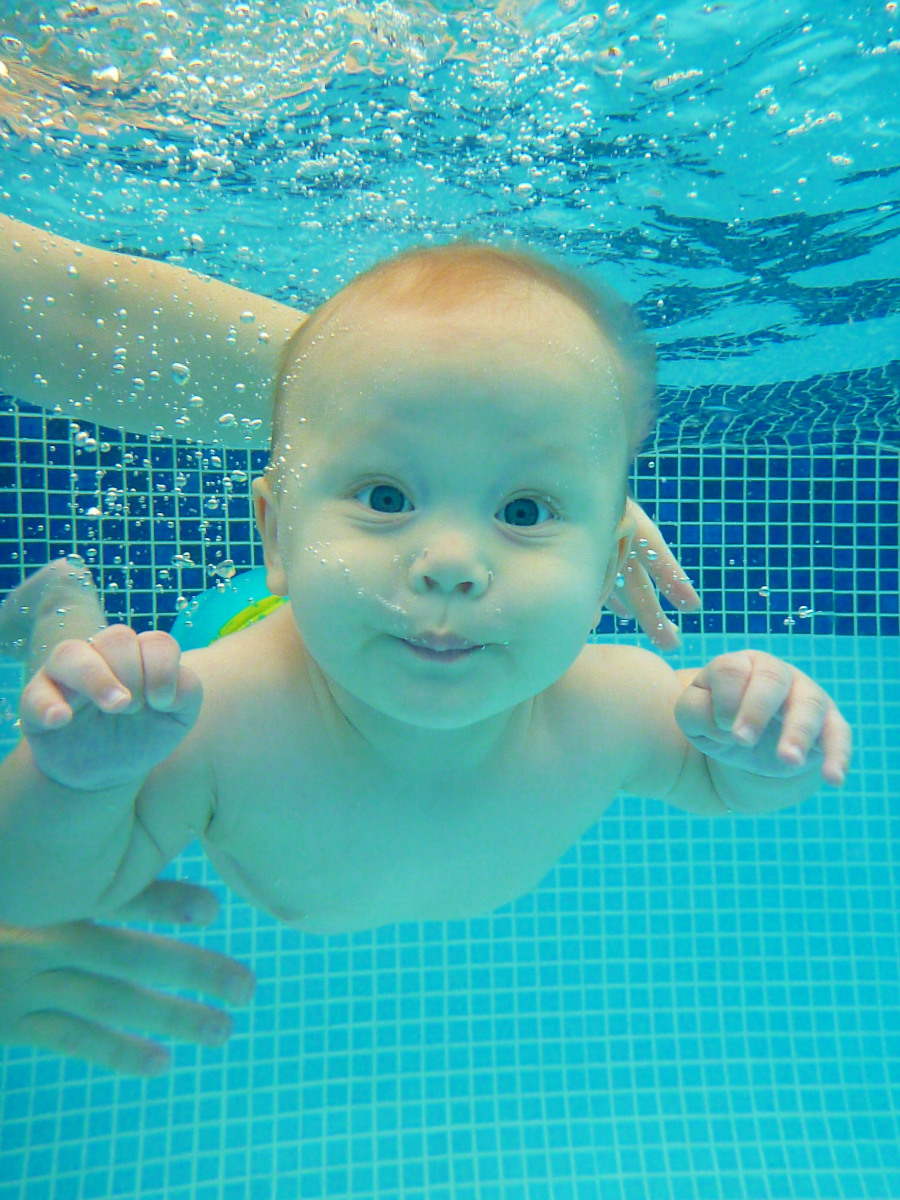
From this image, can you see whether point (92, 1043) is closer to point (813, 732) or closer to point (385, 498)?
point (385, 498)

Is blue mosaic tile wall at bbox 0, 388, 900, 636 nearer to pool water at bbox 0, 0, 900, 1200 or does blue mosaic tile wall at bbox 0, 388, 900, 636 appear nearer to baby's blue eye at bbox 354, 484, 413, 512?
pool water at bbox 0, 0, 900, 1200

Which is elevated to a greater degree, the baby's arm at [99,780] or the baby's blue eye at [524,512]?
the baby's blue eye at [524,512]

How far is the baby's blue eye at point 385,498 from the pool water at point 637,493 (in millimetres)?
1545

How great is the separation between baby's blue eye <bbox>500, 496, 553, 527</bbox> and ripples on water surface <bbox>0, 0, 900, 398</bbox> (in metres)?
1.57

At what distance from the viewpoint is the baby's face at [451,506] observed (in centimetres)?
154

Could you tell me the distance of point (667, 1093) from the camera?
16.4 feet

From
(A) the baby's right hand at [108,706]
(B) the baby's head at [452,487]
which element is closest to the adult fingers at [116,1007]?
(A) the baby's right hand at [108,706]

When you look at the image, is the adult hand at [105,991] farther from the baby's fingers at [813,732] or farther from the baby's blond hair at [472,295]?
the baby's fingers at [813,732]

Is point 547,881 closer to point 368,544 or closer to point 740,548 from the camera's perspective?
point 740,548

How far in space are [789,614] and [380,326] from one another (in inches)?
206

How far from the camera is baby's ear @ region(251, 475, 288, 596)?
1898mm

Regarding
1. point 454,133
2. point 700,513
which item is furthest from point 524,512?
point 700,513

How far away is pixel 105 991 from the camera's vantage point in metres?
2.54

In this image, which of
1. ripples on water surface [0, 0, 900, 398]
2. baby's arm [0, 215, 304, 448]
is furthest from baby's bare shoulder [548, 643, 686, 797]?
ripples on water surface [0, 0, 900, 398]
